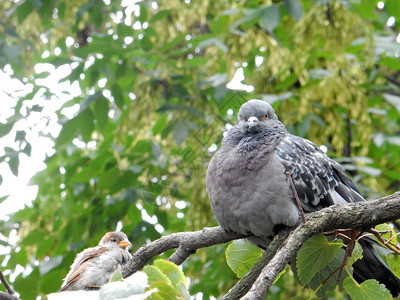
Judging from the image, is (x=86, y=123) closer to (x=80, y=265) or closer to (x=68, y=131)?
(x=68, y=131)

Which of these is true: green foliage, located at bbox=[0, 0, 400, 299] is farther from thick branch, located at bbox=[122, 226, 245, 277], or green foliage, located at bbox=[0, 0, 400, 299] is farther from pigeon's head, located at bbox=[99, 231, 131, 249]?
thick branch, located at bbox=[122, 226, 245, 277]

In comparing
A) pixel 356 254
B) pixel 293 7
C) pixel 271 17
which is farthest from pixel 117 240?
pixel 293 7

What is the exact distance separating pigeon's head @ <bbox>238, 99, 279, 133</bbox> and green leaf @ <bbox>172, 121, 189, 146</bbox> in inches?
46.5

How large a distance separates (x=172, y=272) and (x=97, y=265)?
2251 mm

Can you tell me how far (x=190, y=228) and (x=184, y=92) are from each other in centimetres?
125

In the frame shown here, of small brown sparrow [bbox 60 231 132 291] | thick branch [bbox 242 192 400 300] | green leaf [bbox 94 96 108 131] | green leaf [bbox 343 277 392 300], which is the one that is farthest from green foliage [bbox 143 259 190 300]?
green leaf [bbox 94 96 108 131]

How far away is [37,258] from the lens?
5.25 m

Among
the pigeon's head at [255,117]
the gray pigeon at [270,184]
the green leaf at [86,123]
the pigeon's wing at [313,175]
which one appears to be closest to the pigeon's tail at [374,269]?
the gray pigeon at [270,184]

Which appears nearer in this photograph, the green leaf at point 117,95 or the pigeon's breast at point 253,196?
the pigeon's breast at point 253,196

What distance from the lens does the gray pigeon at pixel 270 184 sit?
9.84 ft

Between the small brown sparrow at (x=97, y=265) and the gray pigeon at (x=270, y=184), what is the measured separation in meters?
0.94

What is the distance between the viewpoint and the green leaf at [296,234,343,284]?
225 centimetres

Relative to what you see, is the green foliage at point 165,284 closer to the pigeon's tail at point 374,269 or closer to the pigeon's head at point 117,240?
the pigeon's tail at point 374,269

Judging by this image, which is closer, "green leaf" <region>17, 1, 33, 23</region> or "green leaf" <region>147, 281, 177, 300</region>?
"green leaf" <region>147, 281, 177, 300</region>
